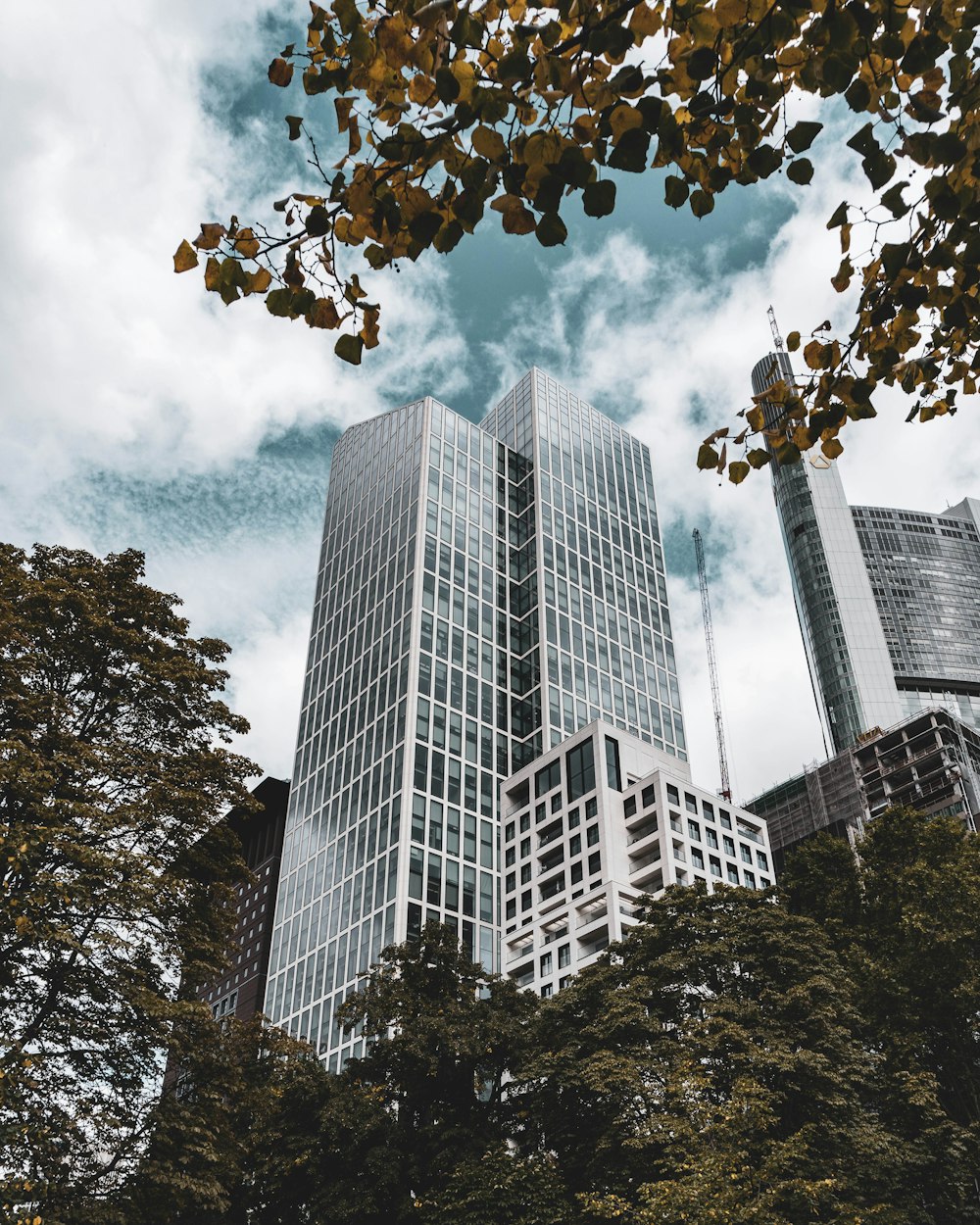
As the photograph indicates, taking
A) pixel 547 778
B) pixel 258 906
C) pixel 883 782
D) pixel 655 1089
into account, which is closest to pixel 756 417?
pixel 655 1089

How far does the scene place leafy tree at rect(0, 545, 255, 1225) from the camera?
13.8 m

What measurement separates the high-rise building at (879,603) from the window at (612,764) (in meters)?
79.8

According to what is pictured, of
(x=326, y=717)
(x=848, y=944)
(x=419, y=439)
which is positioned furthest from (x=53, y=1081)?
(x=419, y=439)

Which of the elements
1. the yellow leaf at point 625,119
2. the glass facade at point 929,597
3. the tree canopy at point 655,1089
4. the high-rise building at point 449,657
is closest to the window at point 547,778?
the high-rise building at point 449,657

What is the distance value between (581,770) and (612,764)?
8.04 feet

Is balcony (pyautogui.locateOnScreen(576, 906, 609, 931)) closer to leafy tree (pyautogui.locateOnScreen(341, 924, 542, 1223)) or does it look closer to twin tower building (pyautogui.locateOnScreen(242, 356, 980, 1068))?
twin tower building (pyautogui.locateOnScreen(242, 356, 980, 1068))

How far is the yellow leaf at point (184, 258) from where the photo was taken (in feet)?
16.6

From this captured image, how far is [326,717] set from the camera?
326 ft

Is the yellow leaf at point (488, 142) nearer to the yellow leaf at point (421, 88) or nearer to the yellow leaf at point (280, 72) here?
the yellow leaf at point (421, 88)

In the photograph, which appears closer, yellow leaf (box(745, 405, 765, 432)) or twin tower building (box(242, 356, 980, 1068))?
yellow leaf (box(745, 405, 765, 432))

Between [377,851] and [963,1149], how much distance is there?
2411 inches

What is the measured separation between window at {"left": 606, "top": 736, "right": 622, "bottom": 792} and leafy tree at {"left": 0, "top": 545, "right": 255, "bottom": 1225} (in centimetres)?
5507

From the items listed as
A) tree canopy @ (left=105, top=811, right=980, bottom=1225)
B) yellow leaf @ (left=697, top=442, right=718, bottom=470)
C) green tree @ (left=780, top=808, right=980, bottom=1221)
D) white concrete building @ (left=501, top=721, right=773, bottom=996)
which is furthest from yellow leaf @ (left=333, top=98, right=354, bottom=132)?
white concrete building @ (left=501, top=721, right=773, bottom=996)

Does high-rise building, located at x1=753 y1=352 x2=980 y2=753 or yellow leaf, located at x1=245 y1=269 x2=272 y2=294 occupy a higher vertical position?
high-rise building, located at x1=753 y1=352 x2=980 y2=753
